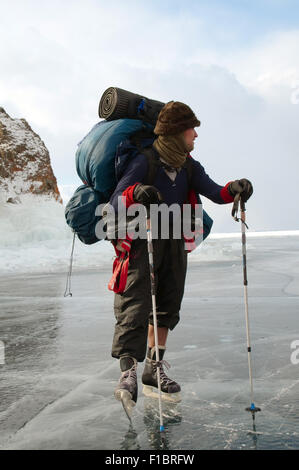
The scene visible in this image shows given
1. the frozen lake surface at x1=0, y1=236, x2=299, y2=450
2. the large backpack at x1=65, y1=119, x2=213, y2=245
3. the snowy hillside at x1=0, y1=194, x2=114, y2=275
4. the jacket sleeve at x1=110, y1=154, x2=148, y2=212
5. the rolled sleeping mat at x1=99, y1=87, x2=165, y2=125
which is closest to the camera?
the frozen lake surface at x1=0, y1=236, x2=299, y2=450

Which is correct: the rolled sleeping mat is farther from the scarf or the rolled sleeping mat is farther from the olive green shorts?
the olive green shorts

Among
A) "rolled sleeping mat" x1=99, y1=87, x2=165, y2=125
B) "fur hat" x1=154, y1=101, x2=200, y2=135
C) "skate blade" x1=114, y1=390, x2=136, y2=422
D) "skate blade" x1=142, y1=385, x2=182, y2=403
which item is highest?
"rolled sleeping mat" x1=99, y1=87, x2=165, y2=125

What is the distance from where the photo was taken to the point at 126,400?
2828mm

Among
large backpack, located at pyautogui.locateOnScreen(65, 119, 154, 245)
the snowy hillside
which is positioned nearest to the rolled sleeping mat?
large backpack, located at pyautogui.locateOnScreen(65, 119, 154, 245)

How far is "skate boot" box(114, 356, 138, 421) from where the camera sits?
2.83 meters

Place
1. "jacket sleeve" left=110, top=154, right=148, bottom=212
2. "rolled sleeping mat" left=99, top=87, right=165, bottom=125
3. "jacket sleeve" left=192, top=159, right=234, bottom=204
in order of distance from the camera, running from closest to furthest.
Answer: "jacket sleeve" left=110, top=154, right=148, bottom=212 → "rolled sleeping mat" left=99, top=87, right=165, bottom=125 → "jacket sleeve" left=192, top=159, right=234, bottom=204

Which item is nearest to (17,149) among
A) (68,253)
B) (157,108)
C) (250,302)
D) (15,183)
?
(15,183)

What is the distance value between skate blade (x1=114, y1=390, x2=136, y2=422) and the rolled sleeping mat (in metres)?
1.75

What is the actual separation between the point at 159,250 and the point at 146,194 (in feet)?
1.73

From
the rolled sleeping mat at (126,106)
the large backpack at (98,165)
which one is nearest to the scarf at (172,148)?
the large backpack at (98,165)

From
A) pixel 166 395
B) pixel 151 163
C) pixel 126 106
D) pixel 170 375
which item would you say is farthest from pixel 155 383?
pixel 126 106

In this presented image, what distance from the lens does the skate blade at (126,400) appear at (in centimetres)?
281

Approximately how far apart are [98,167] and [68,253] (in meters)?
16.6

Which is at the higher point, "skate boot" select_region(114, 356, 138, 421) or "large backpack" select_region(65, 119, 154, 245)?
"large backpack" select_region(65, 119, 154, 245)
